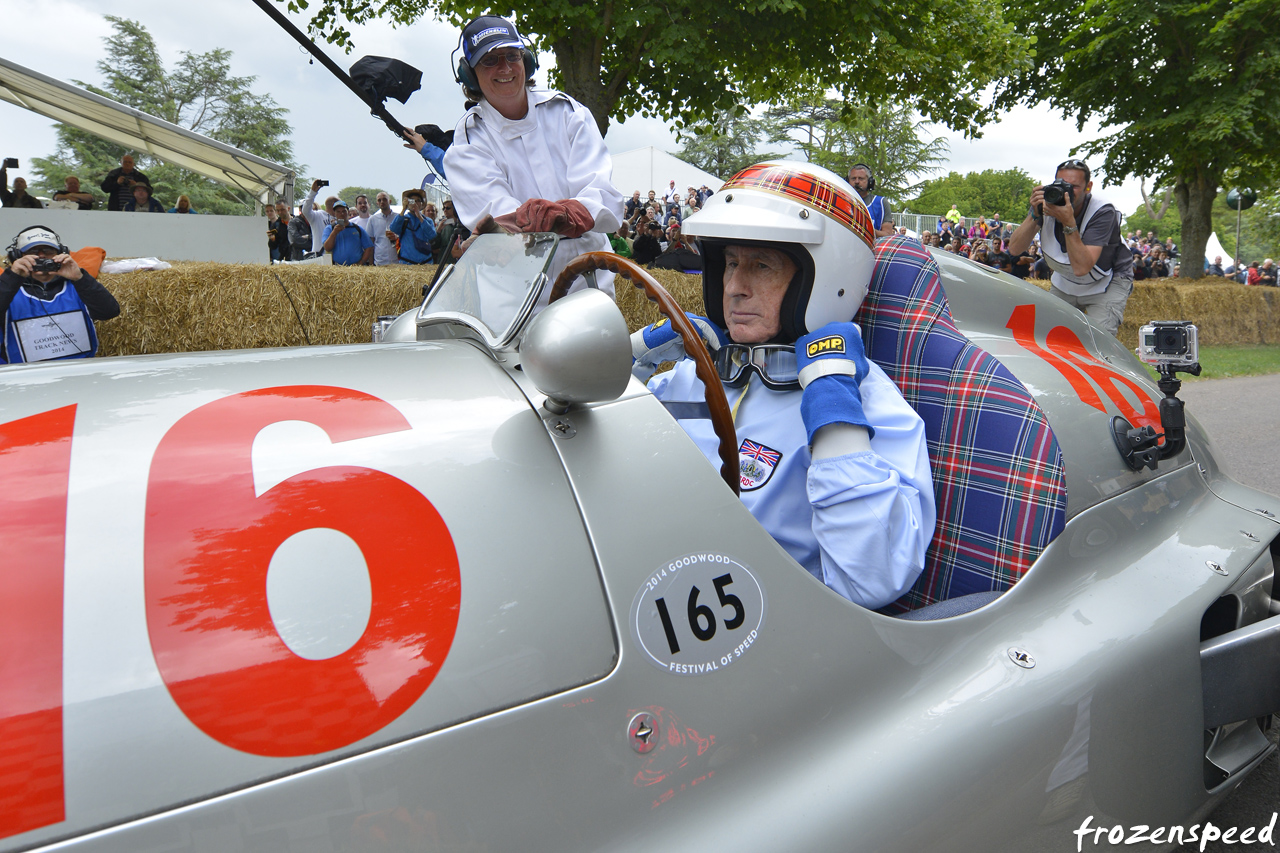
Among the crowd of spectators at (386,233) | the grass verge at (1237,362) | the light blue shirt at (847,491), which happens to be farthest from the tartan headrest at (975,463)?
the grass verge at (1237,362)

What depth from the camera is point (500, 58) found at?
A: 316cm

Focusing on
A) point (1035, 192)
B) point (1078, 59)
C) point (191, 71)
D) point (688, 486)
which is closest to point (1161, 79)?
point (1078, 59)

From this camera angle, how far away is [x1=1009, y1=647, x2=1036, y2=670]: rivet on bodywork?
4.33ft

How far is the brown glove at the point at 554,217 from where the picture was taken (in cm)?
267

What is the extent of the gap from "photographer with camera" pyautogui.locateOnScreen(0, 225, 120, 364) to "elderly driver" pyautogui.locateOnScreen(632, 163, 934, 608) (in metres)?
4.20

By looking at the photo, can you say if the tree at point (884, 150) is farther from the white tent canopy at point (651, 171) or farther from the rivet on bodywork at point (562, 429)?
the rivet on bodywork at point (562, 429)

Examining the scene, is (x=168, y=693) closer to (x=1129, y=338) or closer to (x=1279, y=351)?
(x=1129, y=338)

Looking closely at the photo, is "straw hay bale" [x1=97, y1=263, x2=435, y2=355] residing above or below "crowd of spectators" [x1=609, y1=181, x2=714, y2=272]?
below

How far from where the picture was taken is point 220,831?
0.75 m

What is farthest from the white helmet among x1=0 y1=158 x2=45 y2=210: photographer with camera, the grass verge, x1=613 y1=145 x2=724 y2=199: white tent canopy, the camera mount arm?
x1=613 y1=145 x2=724 y2=199: white tent canopy

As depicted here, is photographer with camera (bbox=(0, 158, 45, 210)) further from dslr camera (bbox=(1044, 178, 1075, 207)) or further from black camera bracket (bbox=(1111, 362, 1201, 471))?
black camera bracket (bbox=(1111, 362, 1201, 471))

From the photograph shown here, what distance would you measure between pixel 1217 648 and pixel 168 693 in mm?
1769

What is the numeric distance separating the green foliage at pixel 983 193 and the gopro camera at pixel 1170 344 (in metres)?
62.4

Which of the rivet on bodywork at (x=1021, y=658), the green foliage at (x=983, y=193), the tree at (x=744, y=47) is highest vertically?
the green foliage at (x=983, y=193)
